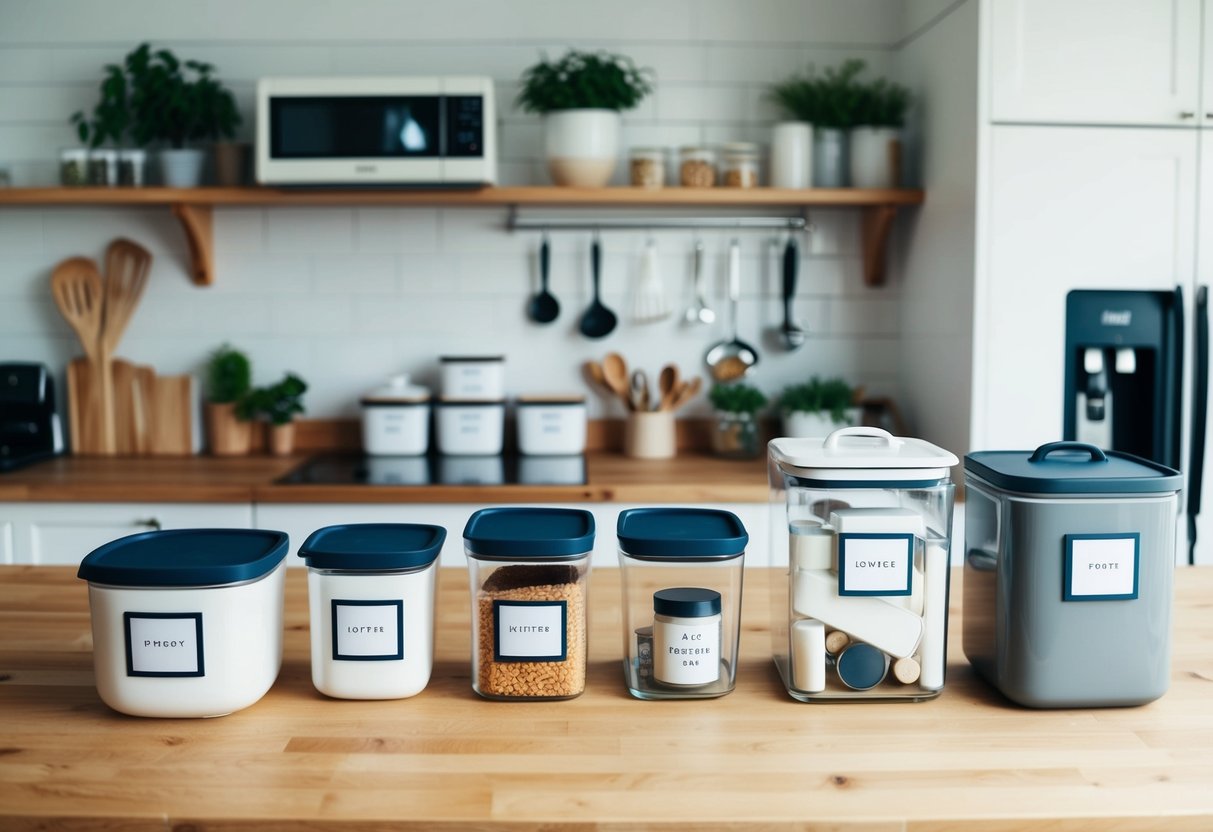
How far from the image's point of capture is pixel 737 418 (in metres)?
3.22

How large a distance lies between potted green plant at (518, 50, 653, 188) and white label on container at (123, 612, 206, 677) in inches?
83.6

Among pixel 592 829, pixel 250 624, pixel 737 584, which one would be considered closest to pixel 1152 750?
pixel 737 584

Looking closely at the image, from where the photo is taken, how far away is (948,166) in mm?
2906

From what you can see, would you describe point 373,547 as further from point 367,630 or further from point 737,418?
point 737,418

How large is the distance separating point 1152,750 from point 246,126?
2932mm

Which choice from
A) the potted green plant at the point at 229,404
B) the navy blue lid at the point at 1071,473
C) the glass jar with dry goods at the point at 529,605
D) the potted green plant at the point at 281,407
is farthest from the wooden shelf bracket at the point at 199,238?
the navy blue lid at the point at 1071,473

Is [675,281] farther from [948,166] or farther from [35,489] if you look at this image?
[35,489]

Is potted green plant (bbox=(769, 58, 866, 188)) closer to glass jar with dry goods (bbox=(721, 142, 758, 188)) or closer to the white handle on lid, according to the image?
glass jar with dry goods (bbox=(721, 142, 758, 188))

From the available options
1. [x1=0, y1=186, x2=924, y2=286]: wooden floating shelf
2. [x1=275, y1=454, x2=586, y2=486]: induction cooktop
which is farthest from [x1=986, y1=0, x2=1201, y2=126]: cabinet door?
[x1=275, y1=454, x2=586, y2=486]: induction cooktop

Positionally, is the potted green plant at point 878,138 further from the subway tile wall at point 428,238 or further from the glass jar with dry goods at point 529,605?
the glass jar with dry goods at point 529,605

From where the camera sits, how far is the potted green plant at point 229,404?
3242mm

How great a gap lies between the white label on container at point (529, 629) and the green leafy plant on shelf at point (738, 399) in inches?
80.2

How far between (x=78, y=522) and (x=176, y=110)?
114cm

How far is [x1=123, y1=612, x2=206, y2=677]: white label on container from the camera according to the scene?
3.78 feet
